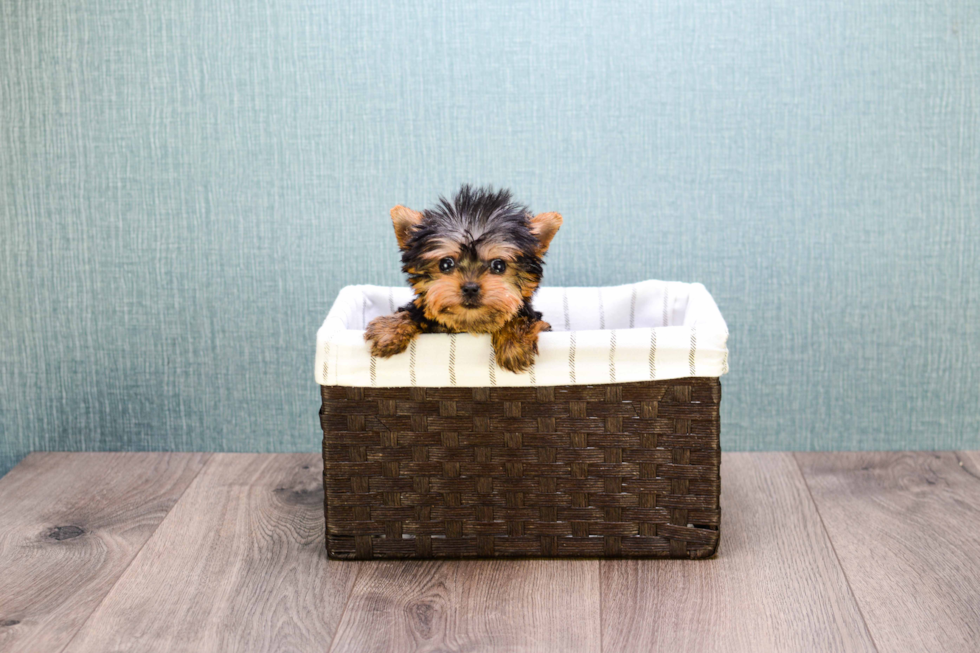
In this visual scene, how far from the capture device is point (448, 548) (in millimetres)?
1366

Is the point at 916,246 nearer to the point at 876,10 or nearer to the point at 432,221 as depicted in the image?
the point at 876,10

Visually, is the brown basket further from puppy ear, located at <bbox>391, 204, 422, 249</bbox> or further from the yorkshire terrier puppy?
puppy ear, located at <bbox>391, 204, 422, 249</bbox>

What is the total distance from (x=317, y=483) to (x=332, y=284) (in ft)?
1.32

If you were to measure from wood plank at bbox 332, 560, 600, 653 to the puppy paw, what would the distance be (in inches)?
12.8

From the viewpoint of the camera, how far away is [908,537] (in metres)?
1.44

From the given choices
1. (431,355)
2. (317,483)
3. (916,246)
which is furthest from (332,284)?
(916,246)

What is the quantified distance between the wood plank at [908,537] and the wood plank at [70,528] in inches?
44.4

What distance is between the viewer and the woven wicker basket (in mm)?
1304

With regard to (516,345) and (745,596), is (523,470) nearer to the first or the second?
(516,345)

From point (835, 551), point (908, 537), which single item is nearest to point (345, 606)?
point (835, 551)

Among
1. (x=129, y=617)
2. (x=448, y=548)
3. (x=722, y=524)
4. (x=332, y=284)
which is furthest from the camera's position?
(x=332, y=284)

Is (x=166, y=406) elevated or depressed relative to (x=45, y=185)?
depressed

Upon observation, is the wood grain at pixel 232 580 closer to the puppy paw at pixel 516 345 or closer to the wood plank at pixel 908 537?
the puppy paw at pixel 516 345

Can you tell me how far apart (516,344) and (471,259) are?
0.46 feet
